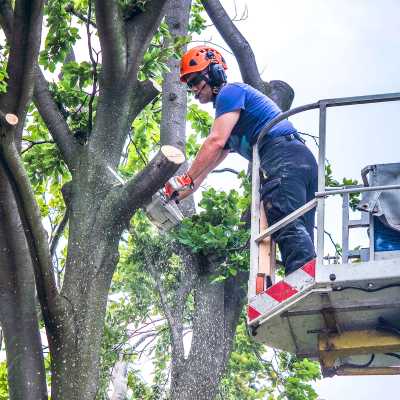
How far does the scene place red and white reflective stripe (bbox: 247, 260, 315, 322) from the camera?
5.44 m

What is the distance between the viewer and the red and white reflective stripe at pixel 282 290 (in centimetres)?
544

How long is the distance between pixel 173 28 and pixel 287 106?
1334 mm

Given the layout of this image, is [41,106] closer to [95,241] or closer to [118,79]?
[118,79]

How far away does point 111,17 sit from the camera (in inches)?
266

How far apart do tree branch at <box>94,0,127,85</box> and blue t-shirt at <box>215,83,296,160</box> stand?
34.0 inches

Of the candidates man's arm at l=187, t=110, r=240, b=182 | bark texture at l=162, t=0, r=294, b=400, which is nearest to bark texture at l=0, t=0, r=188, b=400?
man's arm at l=187, t=110, r=240, b=182

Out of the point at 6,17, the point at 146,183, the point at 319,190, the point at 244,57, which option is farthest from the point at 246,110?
the point at 244,57

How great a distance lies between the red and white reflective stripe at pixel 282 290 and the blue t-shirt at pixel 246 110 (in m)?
1.15

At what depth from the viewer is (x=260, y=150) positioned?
6.29 metres

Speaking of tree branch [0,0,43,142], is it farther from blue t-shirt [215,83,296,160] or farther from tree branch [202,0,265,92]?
tree branch [202,0,265,92]

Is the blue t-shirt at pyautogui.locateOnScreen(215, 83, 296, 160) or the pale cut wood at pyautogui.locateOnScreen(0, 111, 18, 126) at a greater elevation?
the blue t-shirt at pyautogui.locateOnScreen(215, 83, 296, 160)

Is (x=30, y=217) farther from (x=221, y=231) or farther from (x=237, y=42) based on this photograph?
(x=237, y=42)

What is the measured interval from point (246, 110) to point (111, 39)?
3.75 feet

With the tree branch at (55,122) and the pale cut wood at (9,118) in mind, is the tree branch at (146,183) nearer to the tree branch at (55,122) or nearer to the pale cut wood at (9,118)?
the tree branch at (55,122)
